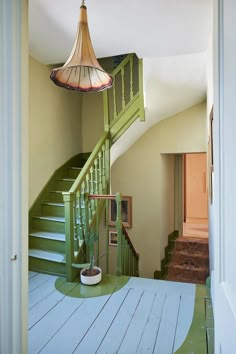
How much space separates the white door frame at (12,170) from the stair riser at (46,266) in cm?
211

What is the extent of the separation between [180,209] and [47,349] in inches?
192

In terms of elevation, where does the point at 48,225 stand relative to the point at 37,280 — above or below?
above

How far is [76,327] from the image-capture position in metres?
1.99

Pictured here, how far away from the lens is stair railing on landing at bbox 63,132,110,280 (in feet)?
9.27

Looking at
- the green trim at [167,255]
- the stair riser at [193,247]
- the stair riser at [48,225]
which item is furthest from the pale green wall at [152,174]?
the stair riser at [48,225]

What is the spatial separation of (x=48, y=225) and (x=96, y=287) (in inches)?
46.7

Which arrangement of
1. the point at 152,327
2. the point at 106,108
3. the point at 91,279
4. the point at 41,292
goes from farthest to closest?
the point at 106,108
the point at 91,279
the point at 41,292
the point at 152,327

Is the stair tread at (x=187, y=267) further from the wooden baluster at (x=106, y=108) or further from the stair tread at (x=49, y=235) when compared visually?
the wooden baluster at (x=106, y=108)

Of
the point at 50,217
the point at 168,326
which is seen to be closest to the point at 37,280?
the point at 50,217

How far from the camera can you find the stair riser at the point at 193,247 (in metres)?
5.21

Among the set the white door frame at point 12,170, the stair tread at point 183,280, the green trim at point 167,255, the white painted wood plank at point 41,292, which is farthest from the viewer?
the green trim at point 167,255

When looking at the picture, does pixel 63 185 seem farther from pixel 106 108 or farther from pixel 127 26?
pixel 127 26

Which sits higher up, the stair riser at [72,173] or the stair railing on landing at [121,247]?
the stair riser at [72,173]

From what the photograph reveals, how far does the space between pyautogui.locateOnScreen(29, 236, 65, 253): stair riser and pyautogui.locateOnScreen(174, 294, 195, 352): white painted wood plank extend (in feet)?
5.04
